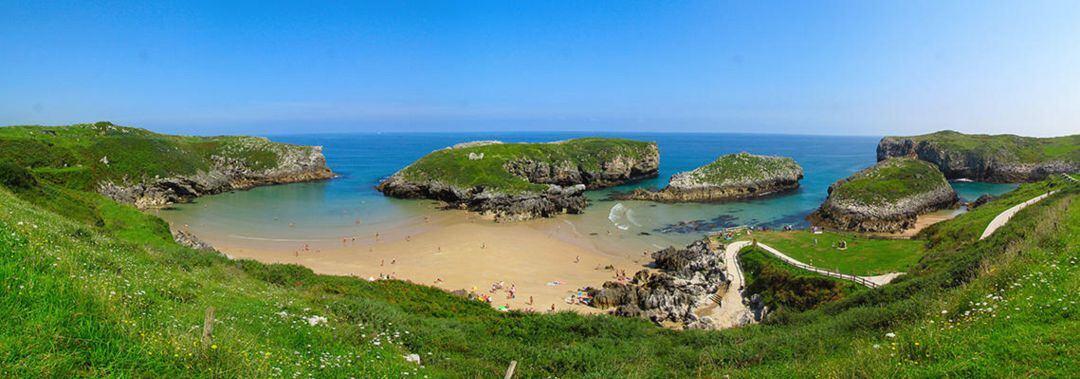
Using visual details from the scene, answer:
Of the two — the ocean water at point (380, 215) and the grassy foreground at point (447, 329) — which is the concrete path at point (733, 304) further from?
the ocean water at point (380, 215)

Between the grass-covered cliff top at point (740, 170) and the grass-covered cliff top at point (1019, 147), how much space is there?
44211mm

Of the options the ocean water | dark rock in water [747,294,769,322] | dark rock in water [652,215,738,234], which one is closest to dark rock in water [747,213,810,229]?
the ocean water

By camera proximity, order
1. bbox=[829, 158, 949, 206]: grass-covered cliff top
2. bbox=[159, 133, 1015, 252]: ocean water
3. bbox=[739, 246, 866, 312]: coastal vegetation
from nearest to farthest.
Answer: bbox=[739, 246, 866, 312]: coastal vegetation < bbox=[159, 133, 1015, 252]: ocean water < bbox=[829, 158, 949, 206]: grass-covered cliff top

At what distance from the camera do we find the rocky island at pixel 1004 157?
87750 millimetres

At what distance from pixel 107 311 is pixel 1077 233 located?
21339 millimetres

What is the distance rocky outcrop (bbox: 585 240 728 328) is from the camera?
26.4m

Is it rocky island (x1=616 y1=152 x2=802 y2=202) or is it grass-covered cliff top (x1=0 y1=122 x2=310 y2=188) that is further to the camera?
rocky island (x1=616 y1=152 x2=802 y2=202)

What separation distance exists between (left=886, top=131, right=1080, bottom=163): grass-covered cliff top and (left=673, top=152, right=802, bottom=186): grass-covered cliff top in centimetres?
Answer: 4421

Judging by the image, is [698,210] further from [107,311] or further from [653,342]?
[107,311]

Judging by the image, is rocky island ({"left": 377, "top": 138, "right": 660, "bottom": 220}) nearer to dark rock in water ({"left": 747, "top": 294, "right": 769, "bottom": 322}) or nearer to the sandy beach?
the sandy beach

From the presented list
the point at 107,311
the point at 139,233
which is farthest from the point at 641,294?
the point at 139,233

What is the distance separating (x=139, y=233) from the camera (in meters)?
25.5

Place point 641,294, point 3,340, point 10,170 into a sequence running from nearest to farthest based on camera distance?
1. point 3,340
2. point 10,170
3. point 641,294

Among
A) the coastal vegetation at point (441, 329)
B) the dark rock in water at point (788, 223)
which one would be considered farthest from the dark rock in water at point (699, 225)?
the coastal vegetation at point (441, 329)
